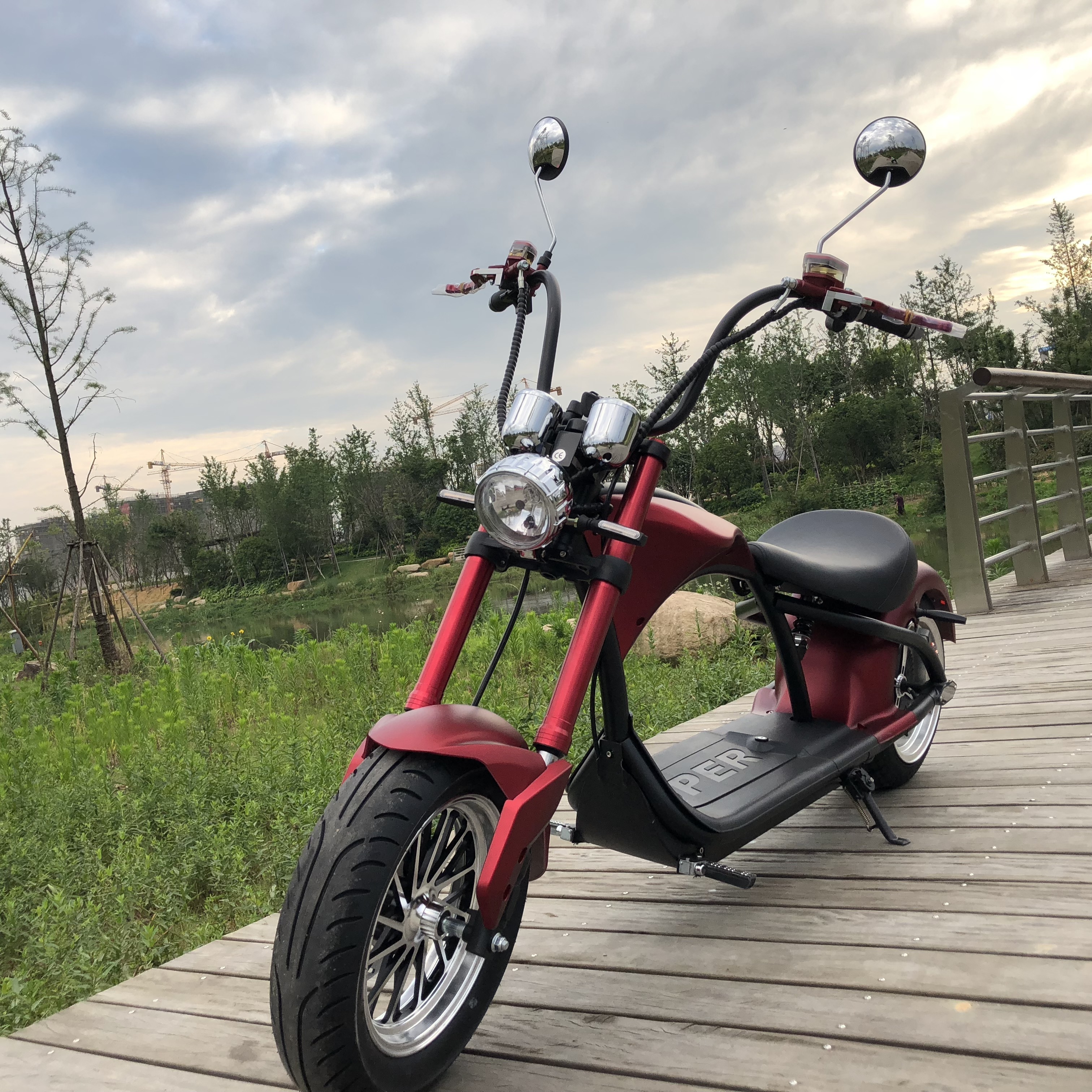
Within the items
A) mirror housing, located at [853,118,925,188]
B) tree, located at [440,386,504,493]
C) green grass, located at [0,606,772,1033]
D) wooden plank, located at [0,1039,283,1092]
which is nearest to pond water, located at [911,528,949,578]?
green grass, located at [0,606,772,1033]

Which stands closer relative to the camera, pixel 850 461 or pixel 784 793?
pixel 784 793

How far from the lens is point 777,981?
5.35ft

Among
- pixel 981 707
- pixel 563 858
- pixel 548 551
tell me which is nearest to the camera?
pixel 548 551

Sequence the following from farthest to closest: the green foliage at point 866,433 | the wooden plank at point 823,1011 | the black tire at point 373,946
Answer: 1. the green foliage at point 866,433
2. the wooden plank at point 823,1011
3. the black tire at point 373,946

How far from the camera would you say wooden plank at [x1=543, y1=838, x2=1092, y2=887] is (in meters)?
1.91

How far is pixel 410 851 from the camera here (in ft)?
4.64

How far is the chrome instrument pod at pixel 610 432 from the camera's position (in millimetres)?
1511

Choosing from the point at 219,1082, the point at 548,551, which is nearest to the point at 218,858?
the point at 219,1082

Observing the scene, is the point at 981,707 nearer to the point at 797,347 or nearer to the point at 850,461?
the point at 850,461

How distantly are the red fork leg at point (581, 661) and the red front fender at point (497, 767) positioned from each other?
43mm

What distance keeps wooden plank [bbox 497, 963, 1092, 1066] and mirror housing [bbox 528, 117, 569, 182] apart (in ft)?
4.99

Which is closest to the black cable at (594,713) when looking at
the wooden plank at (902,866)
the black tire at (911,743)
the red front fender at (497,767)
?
the red front fender at (497,767)

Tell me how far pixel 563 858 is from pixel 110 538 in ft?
115

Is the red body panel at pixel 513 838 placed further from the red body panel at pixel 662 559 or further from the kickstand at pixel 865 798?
the kickstand at pixel 865 798
